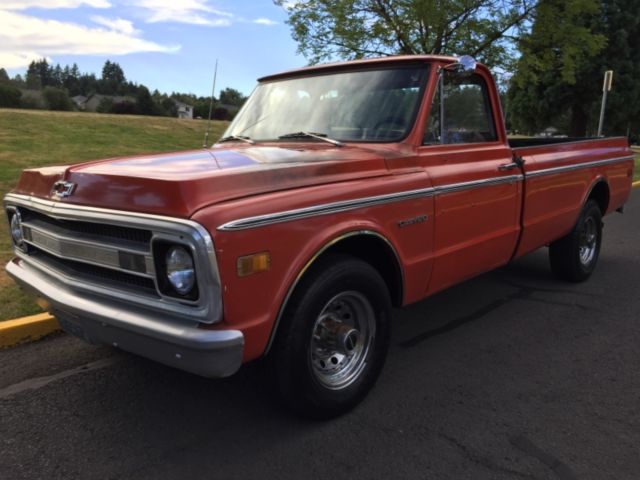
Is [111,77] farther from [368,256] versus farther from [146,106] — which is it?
[368,256]

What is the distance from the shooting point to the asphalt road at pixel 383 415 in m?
2.65

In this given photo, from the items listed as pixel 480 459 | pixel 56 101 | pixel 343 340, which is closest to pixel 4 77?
pixel 56 101

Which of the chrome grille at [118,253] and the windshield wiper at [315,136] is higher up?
the windshield wiper at [315,136]

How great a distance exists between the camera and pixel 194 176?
2.54 metres

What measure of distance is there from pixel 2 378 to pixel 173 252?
1.91 m

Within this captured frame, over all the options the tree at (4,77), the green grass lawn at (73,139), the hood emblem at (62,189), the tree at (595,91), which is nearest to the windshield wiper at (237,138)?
the hood emblem at (62,189)

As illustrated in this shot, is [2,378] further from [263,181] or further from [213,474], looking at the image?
[263,181]

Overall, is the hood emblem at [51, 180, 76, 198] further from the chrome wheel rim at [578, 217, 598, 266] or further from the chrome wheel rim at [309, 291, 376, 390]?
the chrome wheel rim at [578, 217, 598, 266]

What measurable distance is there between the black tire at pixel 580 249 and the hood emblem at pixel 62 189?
4.39m

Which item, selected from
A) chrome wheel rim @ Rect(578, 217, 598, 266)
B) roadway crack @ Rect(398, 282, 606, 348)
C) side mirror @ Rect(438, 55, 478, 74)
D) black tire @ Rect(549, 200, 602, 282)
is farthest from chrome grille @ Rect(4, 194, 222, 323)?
chrome wheel rim @ Rect(578, 217, 598, 266)

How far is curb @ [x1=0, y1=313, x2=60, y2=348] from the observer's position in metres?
3.95

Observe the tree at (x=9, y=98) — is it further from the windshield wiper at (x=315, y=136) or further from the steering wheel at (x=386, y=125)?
the steering wheel at (x=386, y=125)

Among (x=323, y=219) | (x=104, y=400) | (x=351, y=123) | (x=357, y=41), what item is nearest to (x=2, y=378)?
(x=104, y=400)

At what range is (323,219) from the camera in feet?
9.02
